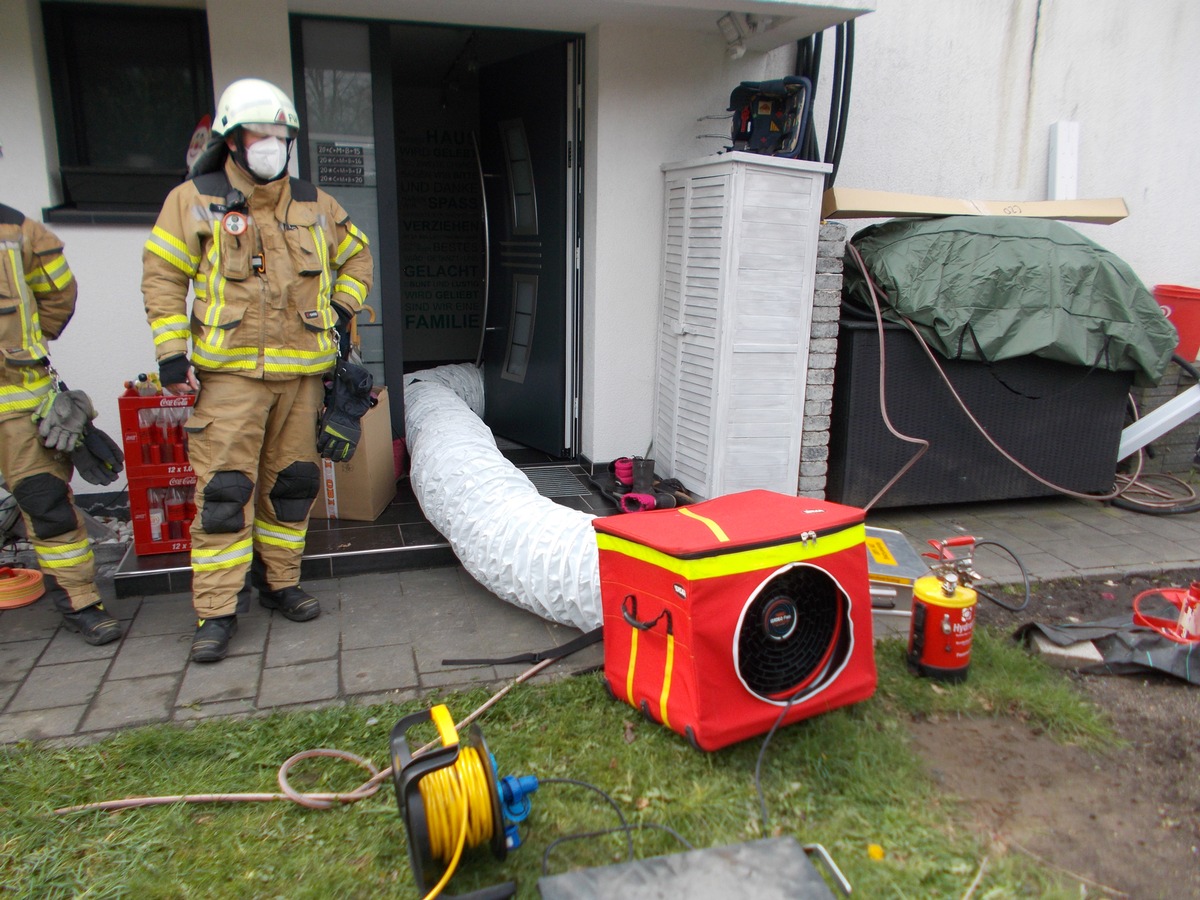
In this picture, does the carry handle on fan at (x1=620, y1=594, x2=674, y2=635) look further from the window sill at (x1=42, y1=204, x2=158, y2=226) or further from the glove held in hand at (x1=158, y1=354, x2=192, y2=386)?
the window sill at (x1=42, y1=204, x2=158, y2=226)

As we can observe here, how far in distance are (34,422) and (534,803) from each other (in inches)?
96.5

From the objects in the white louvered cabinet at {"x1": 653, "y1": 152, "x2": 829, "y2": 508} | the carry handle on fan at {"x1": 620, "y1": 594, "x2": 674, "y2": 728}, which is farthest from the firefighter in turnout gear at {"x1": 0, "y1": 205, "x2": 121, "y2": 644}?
the white louvered cabinet at {"x1": 653, "y1": 152, "x2": 829, "y2": 508}

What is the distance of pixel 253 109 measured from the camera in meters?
3.12

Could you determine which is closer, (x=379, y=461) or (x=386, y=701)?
(x=386, y=701)

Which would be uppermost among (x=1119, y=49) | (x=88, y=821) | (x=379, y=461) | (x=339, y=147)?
(x=1119, y=49)

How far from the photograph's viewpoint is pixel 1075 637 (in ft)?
11.2

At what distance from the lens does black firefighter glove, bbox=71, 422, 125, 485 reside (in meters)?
3.44

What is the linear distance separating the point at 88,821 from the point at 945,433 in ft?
14.8

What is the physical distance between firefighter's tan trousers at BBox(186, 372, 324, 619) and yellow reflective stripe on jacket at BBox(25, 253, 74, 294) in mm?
713

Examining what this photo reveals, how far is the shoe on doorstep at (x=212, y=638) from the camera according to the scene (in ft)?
10.8

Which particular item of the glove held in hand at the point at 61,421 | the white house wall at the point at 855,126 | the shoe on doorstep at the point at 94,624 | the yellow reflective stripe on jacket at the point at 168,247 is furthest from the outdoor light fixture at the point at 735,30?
the shoe on doorstep at the point at 94,624

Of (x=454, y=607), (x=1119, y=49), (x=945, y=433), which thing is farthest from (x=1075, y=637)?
(x=1119, y=49)

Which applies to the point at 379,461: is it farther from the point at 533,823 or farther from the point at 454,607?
the point at 533,823

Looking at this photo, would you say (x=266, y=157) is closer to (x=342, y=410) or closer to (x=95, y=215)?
Result: (x=342, y=410)
